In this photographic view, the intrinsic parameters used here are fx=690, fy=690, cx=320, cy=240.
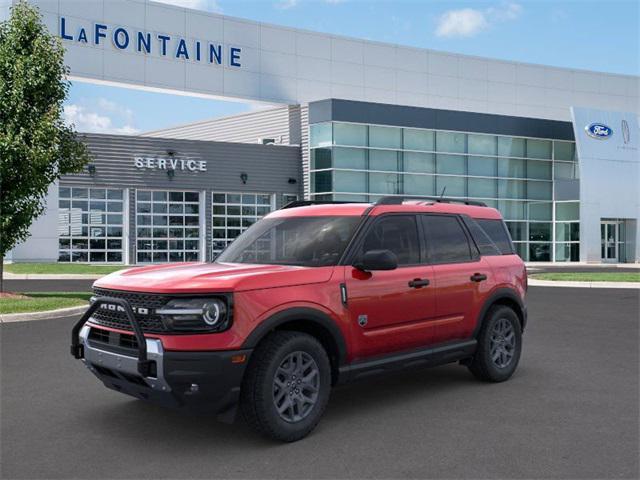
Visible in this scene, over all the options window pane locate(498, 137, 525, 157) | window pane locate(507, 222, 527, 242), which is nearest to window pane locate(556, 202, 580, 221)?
window pane locate(507, 222, 527, 242)

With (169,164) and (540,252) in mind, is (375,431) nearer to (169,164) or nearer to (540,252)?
(169,164)

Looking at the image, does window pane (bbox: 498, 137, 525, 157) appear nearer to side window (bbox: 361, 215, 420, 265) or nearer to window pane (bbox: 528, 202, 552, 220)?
window pane (bbox: 528, 202, 552, 220)

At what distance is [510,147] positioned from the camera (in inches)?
1575

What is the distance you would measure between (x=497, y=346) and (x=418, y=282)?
164cm

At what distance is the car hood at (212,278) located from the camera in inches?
201

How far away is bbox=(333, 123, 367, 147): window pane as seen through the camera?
35.0 meters

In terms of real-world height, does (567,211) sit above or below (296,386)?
Result: above

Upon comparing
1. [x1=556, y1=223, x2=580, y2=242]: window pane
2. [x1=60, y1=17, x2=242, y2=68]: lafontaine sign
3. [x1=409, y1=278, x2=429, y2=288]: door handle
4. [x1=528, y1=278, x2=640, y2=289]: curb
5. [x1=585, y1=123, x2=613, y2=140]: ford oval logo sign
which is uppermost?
Answer: [x1=60, y1=17, x2=242, y2=68]: lafontaine sign

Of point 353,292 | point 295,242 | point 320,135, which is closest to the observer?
point 353,292

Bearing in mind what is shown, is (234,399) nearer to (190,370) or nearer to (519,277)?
(190,370)

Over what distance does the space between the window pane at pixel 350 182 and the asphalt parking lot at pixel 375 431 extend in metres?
26.8

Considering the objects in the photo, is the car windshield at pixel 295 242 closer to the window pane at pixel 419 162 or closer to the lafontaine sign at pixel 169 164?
the lafontaine sign at pixel 169 164

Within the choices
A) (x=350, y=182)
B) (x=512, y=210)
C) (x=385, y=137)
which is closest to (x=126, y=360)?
(x=350, y=182)

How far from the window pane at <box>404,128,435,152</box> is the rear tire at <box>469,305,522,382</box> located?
2975 centimetres
